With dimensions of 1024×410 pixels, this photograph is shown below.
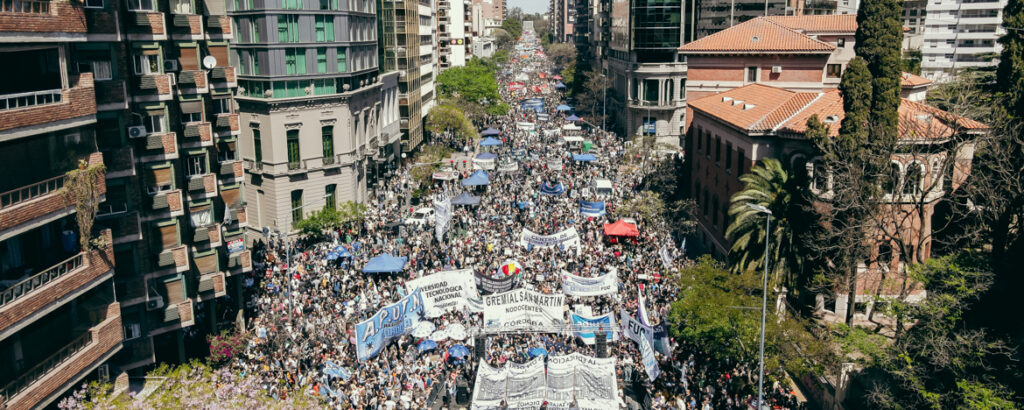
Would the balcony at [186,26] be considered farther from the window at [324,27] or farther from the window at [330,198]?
the window at [330,198]

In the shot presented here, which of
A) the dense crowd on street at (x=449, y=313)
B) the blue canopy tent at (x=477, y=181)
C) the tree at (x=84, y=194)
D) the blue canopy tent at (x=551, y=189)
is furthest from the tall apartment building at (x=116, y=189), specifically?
the blue canopy tent at (x=551, y=189)

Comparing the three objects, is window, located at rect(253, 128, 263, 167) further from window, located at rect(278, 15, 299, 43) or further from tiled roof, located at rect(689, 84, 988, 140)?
tiled roof, located at rect(689, 84, 988, 140)

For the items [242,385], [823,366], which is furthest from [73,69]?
[823,366]

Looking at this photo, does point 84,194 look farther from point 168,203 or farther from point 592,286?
point 592,286

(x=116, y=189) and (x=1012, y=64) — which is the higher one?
(x=1012, y=64)

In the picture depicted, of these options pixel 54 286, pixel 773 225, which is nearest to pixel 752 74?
pixel 773 225
